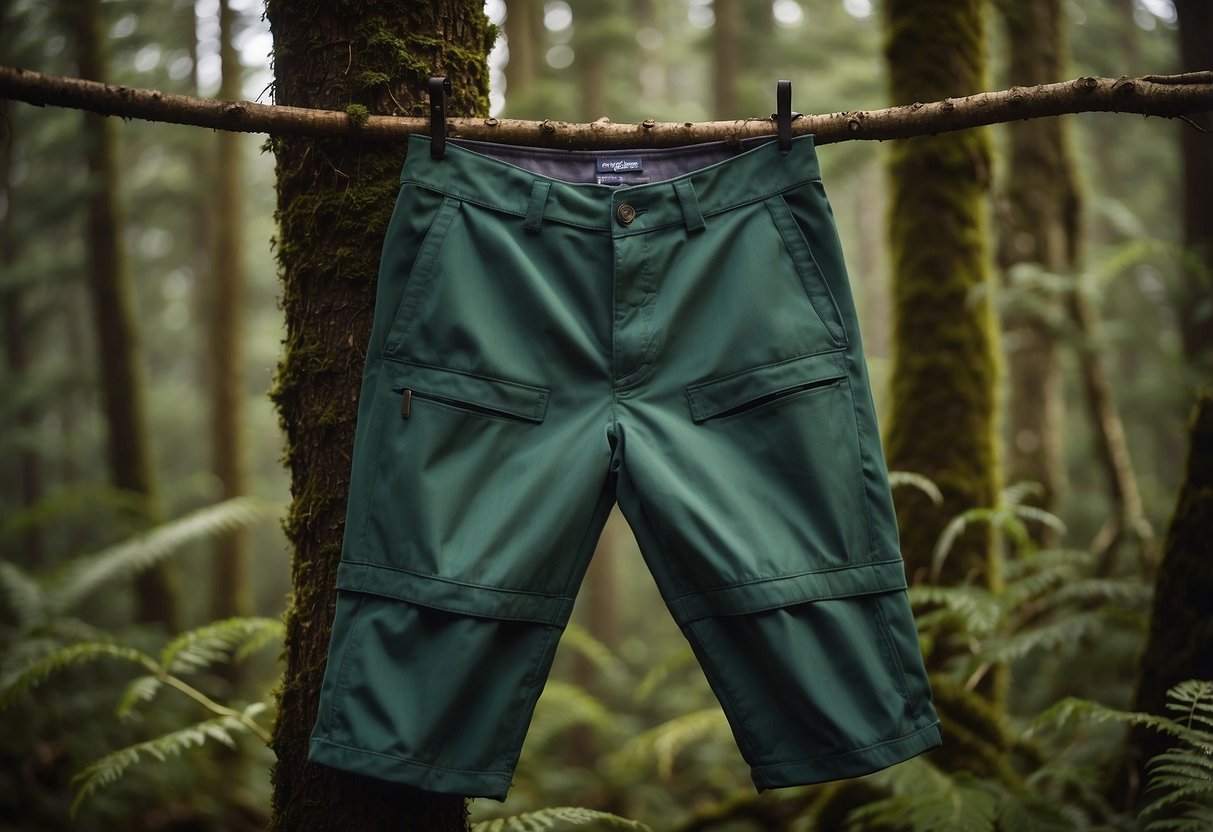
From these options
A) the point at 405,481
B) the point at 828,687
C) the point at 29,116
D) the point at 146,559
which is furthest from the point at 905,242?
the point at 29,116

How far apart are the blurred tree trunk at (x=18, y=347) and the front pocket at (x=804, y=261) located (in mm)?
14616

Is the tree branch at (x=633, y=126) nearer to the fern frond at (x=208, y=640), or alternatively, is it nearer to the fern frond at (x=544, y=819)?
the fern frond at (x=208, y=640)

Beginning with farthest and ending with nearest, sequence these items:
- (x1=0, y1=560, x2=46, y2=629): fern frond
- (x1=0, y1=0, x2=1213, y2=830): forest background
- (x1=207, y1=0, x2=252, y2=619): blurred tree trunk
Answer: (x1=207, y1=0, x2=252, y2=619): blurred tree trunk, (x1=0, y1=560, x2=46, y2=629): fern frond, (x1=0, y1=0, x2=1213, y2=830): forest background

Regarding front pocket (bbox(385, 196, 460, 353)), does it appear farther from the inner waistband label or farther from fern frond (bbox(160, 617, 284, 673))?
fern frond (bbox(160, 617, 284, 673))

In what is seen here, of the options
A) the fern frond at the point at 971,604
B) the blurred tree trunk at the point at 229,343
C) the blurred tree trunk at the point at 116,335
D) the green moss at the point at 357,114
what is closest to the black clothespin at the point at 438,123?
the green moss at the point at 357,114

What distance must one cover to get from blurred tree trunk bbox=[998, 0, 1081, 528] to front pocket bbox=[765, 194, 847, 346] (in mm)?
4758

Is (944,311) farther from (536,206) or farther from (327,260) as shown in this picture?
(327,260)

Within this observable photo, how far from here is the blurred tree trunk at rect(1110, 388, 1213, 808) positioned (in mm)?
2547

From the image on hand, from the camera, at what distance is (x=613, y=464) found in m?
1.88

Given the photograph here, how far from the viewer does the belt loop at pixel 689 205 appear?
6.42ft

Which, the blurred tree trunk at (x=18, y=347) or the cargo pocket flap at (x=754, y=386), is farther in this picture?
the blurred tree trunk at (x=18, y=347)

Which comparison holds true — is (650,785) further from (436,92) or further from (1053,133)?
(436,92)

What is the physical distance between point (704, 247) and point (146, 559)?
4243 mm

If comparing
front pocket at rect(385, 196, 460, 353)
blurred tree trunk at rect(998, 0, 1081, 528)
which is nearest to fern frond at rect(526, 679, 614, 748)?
front pocket at rect(385, 196, 460, 353)
